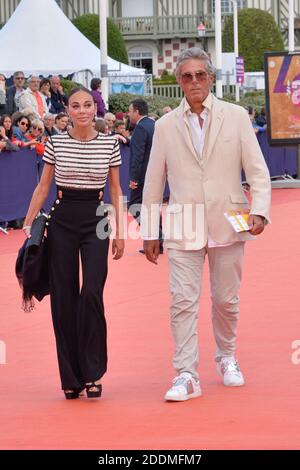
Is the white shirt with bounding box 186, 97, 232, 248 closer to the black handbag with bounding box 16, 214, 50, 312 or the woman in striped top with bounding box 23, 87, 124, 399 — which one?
the woman in striped top with bounding box 23, 87, 124, 399

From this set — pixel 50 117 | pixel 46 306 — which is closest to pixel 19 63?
pixel 50 117

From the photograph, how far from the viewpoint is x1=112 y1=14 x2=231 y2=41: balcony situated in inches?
2852

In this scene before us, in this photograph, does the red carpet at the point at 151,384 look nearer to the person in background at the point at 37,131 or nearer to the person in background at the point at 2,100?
the person in background at the point at 37,131

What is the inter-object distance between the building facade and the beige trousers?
64787 mm

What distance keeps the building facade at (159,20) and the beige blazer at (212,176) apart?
64.7m

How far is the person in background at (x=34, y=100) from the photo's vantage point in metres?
23.6

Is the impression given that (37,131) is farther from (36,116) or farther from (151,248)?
(151,248)

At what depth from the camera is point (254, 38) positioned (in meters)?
64.9

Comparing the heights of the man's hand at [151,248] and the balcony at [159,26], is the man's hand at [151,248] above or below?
above

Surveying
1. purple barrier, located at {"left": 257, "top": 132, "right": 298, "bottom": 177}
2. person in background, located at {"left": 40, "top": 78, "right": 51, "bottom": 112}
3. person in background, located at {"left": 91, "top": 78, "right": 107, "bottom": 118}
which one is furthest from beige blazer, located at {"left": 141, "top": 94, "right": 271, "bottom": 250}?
purple barrier, located at {"left": 257, "top": 132, "right": 298, "bottom": 177}

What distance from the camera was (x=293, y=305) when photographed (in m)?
11.9

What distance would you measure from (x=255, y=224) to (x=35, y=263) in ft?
4.51

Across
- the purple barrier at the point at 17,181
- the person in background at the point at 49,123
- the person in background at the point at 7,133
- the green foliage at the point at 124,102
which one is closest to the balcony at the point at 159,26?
the green foliage at the point at 124,102
